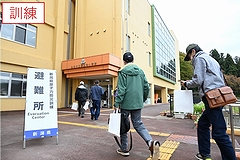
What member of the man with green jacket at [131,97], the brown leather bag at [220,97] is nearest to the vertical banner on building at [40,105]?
the man with green jacket at [131,97]

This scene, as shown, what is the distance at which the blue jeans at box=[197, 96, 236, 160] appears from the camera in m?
2.06

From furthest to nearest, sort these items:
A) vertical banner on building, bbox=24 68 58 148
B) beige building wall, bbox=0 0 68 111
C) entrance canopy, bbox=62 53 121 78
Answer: entrance canopy, bbox=62 53 121 78
beige building wall, bbox=0 0 68 111
vertical banner on building, bbox=24 68 58 148

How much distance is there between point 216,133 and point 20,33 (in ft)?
42.9

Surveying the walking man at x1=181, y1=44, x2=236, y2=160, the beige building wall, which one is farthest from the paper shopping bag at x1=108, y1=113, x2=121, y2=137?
the beige building wall

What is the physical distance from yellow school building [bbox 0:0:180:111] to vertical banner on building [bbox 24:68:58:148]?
27.7 feet

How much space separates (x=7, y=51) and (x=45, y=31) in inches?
143

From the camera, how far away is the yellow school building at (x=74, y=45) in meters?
10.8

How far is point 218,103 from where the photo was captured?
2117mm

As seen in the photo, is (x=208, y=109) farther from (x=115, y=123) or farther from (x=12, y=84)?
(x=12, y=84)

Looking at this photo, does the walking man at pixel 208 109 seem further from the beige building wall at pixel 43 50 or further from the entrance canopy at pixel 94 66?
the beige building wall at pixel 43 50

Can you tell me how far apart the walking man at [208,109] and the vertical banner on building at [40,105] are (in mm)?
2841

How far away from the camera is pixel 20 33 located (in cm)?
1125

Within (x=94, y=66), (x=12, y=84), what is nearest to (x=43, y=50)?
(x=12, y=84)

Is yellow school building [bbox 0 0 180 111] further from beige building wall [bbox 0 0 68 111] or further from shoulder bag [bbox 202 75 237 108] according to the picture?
shoulder bag [bbox 202 75 237 108]
